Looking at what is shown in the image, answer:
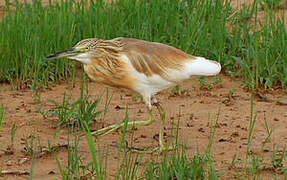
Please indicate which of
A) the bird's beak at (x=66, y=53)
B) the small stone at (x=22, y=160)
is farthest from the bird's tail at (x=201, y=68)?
the small stone at (x=22, y=160)

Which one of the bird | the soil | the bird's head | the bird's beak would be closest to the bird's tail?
the bird

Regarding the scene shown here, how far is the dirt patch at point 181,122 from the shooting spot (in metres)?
5.18

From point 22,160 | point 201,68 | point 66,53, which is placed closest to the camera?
point 22,160

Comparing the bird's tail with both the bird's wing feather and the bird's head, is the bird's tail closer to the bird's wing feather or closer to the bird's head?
the bird's wing feather

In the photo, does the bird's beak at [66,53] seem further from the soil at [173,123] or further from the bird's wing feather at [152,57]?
the soil at [173,123]

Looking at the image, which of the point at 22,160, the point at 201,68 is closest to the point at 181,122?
the point at 201,68

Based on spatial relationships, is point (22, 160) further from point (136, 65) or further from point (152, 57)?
point (152, 57)

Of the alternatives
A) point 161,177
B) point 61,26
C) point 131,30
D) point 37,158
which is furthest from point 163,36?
point 161,177

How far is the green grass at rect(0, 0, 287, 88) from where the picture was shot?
705 centimetres

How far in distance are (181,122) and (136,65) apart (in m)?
1.08

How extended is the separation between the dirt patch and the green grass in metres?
0.22

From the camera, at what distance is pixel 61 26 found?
7.21 m

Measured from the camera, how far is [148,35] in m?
7.48

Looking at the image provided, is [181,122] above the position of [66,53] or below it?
below
